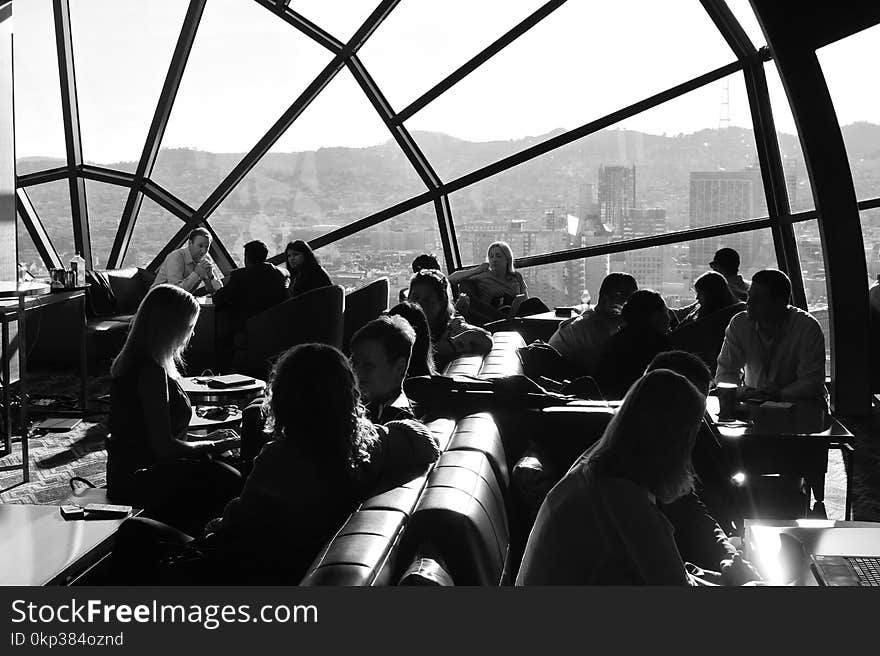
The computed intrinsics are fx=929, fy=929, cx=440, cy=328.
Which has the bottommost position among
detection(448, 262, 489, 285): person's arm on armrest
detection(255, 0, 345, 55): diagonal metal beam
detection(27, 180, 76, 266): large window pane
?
detection(448, 262, 489, 285): person's arm on armrest

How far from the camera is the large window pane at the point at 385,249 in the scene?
9.81 m

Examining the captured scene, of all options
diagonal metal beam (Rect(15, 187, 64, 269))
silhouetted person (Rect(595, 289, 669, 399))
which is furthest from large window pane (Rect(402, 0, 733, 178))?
diagonal metal beam (Rect(15, 187, 64, 269))

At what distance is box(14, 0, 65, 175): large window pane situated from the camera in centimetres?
1030

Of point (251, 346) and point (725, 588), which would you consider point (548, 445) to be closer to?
point (725, 588)

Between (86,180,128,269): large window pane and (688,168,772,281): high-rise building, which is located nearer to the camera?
(688,168,772,281): high-rise building

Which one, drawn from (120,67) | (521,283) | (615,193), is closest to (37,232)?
(120,67)

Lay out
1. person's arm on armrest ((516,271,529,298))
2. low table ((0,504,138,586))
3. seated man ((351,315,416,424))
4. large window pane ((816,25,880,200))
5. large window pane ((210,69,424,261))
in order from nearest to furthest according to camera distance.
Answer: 1. low table ((0,504,138,586))
2. seated man ((351,315,416,424))
3. large window pane ((816,25,880,200))
4. person's arm on armrest ((516,271,529,298))
5. large window pane ((210,69,424,261))

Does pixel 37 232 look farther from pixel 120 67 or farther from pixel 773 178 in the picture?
pixel 773 178

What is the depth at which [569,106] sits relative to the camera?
29.5 feet

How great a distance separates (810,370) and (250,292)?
489 cm

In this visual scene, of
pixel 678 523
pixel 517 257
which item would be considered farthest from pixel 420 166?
pixel 678 523

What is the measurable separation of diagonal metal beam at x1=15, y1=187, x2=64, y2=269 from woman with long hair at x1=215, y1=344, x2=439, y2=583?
29.6 feet

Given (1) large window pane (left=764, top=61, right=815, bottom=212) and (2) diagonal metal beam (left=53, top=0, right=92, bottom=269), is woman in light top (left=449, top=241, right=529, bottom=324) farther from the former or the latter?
(2) diagonal metal beam (left=53, top=0, right=92, bottom=269)

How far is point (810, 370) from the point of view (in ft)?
16.6
